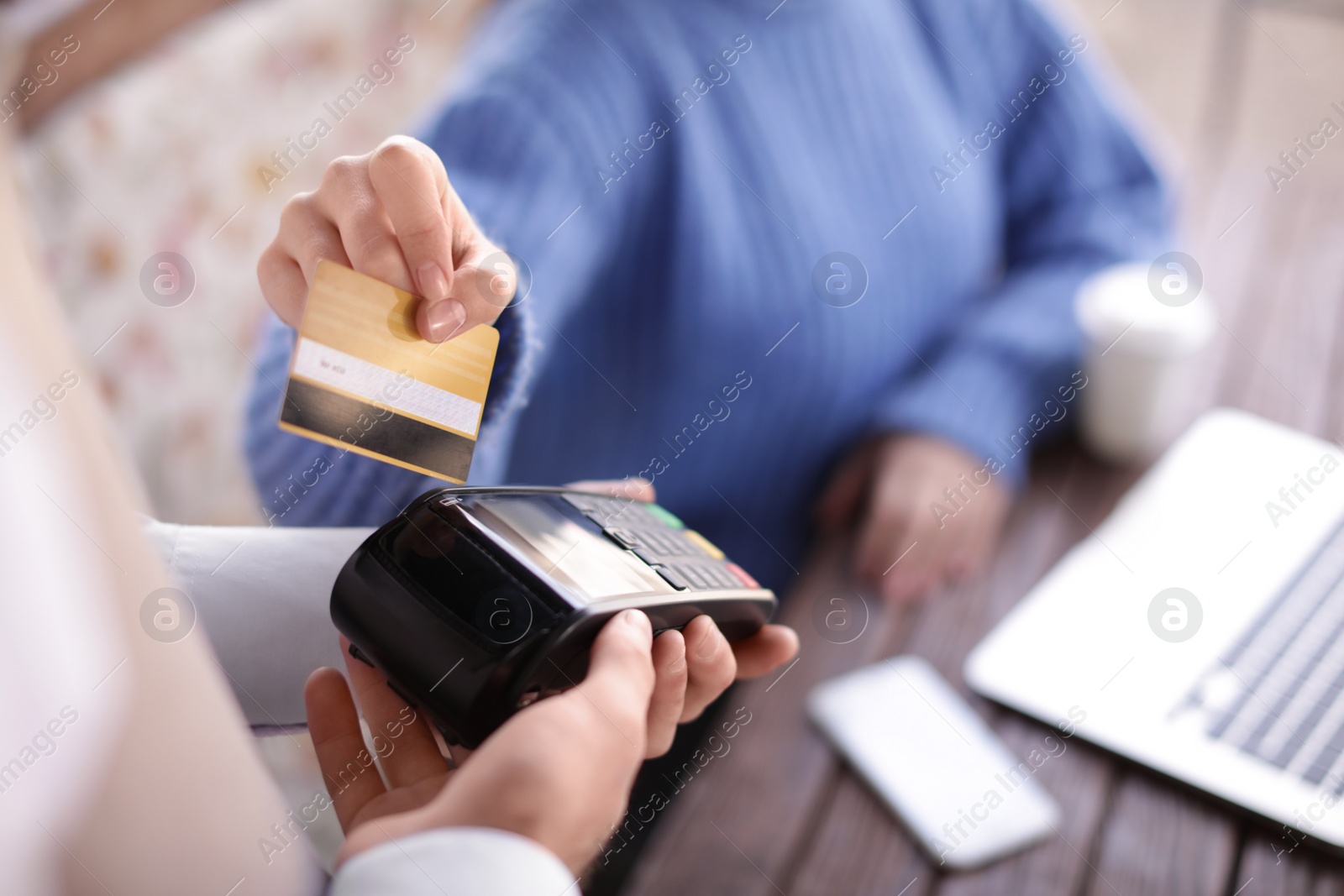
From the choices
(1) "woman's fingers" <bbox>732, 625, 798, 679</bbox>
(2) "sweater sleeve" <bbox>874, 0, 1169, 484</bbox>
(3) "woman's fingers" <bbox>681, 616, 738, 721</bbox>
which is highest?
(3) "woman's fingers" <bbox>681, 616, 738, 721</bbox>

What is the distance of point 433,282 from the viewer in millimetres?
262

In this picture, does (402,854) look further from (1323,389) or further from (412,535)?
(1323,389)

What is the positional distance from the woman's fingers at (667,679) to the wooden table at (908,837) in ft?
0.80

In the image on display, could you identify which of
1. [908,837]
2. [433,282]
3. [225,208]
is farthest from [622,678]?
[225,208]

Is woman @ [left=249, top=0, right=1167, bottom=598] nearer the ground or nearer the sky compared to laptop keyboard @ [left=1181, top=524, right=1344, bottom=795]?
nearer the sky

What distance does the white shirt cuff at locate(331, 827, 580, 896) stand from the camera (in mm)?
229

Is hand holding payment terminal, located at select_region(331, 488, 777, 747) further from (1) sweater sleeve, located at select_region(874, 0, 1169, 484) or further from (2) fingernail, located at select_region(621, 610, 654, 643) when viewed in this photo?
(1) sweater sleeve, located at select_region(874, 0, 1169, 484)

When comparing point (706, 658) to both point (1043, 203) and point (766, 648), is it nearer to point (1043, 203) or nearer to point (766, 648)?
point (766, 648)

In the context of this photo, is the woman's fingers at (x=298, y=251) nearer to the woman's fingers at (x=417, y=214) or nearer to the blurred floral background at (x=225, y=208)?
the woman's fingers at (x=417, y=214)

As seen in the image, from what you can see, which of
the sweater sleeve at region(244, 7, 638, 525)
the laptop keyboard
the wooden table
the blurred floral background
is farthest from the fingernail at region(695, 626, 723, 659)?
the blurred floral background

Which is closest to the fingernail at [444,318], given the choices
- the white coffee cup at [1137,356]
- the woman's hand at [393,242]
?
the woman's hand at [393,242]

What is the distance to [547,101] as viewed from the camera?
0.69 m

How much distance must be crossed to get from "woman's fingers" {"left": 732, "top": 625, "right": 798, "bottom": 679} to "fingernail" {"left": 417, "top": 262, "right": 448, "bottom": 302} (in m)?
0.19

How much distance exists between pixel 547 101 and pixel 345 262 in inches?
18.3
